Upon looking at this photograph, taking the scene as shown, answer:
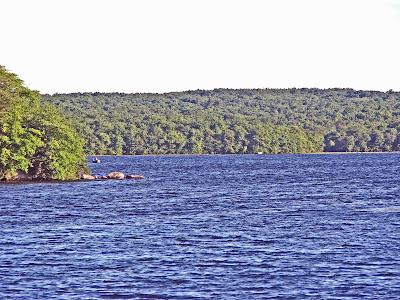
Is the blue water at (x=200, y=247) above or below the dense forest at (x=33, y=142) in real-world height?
below

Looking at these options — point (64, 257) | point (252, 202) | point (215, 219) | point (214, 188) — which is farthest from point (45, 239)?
point (214, 188)

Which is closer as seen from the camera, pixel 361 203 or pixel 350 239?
pixel 350 239

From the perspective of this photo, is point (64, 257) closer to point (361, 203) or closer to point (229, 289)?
point (229, 289)

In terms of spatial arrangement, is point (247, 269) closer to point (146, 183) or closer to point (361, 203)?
point (361, 203)

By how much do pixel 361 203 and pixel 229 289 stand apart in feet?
A: 146

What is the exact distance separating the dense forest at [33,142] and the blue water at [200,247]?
21196mm

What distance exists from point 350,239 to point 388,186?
57.1 m

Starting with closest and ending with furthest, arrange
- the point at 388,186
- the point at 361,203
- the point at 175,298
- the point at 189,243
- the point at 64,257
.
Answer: the point at 175,298
the point at 64,257
the point at 189,243
the point at 361,203
the point at 388,186

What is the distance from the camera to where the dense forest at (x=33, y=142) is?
367 ft

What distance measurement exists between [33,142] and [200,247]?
64.3m

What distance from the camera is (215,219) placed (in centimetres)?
6875

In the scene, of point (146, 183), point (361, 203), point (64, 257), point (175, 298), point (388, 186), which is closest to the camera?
point (175, 298)

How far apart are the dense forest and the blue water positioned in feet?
69.5

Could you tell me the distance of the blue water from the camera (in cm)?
4075
